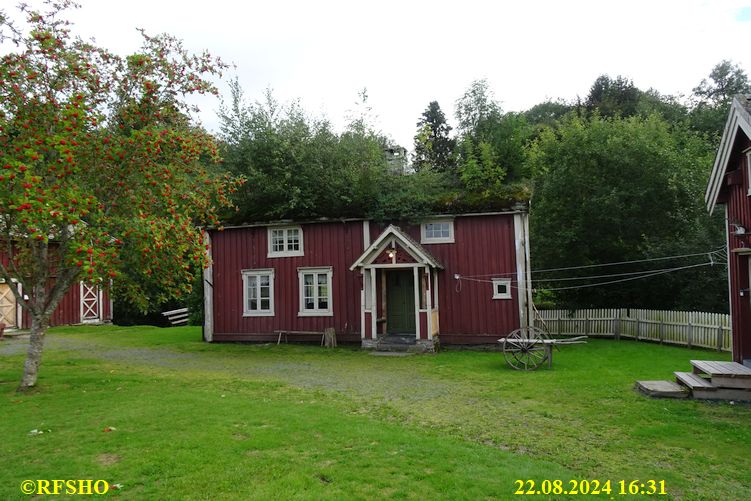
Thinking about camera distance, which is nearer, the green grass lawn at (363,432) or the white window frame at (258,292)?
the green grass lawn at (363,432)

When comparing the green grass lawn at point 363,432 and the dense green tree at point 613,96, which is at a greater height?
the dense green tree at point 613,96

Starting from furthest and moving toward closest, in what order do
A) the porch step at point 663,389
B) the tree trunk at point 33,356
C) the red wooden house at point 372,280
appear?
the red wooden house at point 372,280 → the tree trunk at point 33,356 → the porch step at point 663,389

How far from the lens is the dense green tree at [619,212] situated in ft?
70.4

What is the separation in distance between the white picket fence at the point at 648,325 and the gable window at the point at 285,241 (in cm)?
929

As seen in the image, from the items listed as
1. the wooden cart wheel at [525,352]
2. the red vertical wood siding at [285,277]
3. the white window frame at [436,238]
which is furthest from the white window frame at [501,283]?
the red vertical wood siding at [285,277]

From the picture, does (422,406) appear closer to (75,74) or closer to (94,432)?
(94,432)

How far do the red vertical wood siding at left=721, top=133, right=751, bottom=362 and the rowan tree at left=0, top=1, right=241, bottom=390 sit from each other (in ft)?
37.5

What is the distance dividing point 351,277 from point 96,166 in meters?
9.85

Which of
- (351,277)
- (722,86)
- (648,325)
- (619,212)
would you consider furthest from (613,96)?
(351,277)

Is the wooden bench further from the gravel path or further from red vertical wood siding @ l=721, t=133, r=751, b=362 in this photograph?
red vertical wood siding @ l=721, t=133, r=751, b=362

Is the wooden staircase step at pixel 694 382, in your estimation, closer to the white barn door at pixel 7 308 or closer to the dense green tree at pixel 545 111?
the white barn door at pixel 7 308

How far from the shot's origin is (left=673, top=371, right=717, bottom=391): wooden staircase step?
948 cm

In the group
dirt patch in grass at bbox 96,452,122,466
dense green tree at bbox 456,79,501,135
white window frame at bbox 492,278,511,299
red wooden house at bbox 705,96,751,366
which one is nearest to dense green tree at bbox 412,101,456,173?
dense green tree at bbox 456,79,501,135

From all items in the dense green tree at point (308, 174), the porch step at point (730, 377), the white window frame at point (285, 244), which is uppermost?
the dense green tree at point (308, 174)
